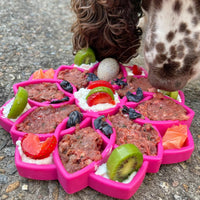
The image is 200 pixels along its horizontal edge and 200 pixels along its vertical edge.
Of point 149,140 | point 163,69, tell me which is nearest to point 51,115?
point 149,140

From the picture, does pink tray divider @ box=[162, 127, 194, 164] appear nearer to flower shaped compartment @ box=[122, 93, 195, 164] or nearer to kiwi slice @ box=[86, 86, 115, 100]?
flower shaped compartment @ box=[122, 93, 195, 164]

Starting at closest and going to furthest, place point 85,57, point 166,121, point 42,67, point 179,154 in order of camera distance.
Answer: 1. point 179,154
2. point 166,121
3. point 85,57
4. point 42,67

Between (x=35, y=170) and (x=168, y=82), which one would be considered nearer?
(x=35, y=170)

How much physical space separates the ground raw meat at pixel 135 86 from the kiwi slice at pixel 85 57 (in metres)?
0.31

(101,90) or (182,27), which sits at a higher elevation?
(182,27)

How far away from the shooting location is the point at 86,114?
4.96ft

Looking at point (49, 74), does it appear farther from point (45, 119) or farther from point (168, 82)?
point (168, 82)

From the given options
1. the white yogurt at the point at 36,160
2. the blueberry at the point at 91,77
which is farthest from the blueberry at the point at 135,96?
the white yogurt at the point at 36,160

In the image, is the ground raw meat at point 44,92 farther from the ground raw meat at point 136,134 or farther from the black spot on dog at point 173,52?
the black spot on dog at point 173,52

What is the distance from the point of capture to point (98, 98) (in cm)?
156

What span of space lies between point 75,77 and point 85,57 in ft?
0.63

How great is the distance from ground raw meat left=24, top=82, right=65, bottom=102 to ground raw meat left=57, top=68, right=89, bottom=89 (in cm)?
12

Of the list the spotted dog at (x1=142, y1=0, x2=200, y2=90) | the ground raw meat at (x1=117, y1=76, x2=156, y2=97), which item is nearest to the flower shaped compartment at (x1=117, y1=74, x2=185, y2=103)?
the ground raw meat at (x1=117, y1=76, x2=156, y2=97)

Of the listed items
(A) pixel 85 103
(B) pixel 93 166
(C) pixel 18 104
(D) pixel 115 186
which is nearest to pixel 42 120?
(C) pixel 18 104
